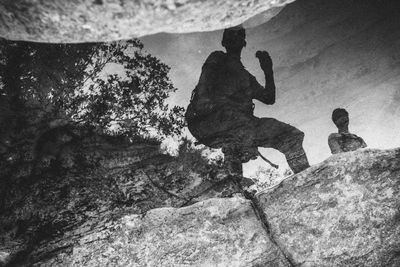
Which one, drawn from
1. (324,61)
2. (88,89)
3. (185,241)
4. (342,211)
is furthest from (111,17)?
(324,61)

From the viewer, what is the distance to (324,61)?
496 inches

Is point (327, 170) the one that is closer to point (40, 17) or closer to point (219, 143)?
point (219, 143)

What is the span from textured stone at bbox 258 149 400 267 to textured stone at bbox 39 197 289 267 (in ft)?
0.82

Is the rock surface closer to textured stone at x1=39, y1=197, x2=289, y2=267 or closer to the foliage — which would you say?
textured stone at x1=39, y1=197, x2=289, y2=267

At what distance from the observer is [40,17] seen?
51.5 inches

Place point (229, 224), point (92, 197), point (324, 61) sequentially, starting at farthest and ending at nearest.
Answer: point (324, 61) < point (92, 197) < point (229, 224)

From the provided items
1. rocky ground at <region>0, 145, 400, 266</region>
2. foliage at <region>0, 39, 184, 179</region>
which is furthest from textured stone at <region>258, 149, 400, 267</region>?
foliage at <region>0, 39, 184, 179</region>

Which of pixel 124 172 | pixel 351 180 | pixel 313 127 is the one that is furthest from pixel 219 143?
pixel 313 127

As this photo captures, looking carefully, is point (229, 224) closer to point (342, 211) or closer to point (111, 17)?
point (342, 211)

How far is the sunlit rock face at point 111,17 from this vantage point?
4.02 feet

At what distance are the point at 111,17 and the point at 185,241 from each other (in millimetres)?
1970

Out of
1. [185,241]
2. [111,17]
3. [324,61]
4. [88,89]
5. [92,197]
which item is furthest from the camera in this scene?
[324,61]

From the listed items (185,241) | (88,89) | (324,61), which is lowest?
(185,241)

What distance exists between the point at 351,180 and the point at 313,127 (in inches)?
561
